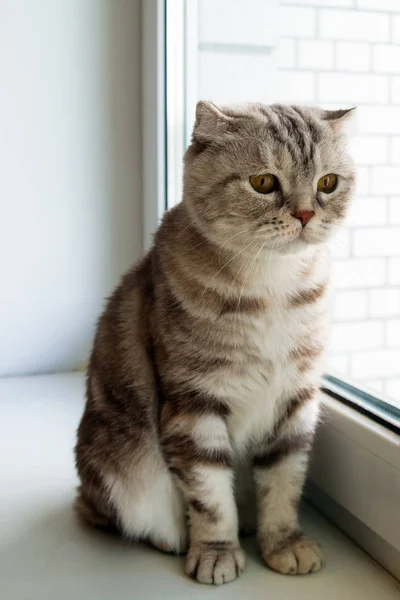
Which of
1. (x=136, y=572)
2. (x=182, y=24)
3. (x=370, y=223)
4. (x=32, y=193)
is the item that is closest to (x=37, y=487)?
(x=136, y=572)

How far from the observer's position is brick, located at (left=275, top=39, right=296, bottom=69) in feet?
4.71

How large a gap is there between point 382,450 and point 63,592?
0.50 m

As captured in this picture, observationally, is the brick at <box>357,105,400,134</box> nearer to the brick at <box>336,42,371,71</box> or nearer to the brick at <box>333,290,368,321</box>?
the brick at <box>336,42,371,71</box>

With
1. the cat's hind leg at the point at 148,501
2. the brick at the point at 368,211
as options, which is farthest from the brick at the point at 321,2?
the cat's hind leg at the point at 148,501

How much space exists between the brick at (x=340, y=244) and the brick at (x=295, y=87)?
0.31 m

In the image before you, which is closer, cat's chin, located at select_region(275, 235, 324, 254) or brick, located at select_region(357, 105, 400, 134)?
cat's chin, located at select_region(275, 235, 324, 254)

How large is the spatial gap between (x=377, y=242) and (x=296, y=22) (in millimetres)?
515

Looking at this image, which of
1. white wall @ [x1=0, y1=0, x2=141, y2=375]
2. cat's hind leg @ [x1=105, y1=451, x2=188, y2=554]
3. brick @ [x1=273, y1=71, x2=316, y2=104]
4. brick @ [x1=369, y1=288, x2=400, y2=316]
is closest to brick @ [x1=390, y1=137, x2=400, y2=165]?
brick @ [x1=369, y1=288, x2=400, y2=316]

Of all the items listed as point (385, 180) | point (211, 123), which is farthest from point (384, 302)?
point (211, 123)

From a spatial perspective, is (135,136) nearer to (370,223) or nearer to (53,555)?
(370,223)

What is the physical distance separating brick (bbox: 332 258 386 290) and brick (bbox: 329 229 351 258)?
0.07 ft

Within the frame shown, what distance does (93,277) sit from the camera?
206cm

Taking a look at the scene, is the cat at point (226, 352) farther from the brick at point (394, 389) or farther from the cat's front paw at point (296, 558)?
the brick at point (394, 389)

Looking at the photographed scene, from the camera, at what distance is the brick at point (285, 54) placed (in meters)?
1.43
